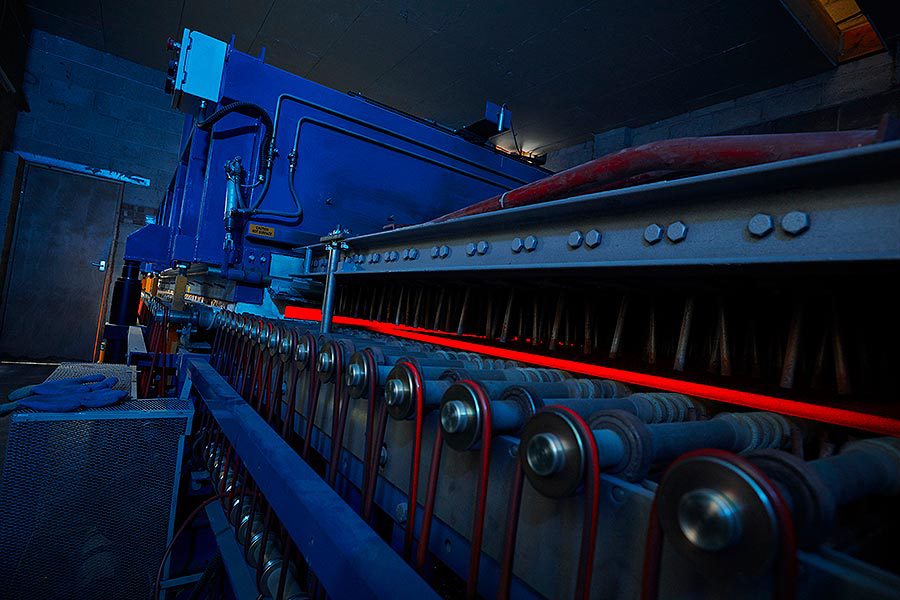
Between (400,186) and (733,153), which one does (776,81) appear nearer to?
(400,186)

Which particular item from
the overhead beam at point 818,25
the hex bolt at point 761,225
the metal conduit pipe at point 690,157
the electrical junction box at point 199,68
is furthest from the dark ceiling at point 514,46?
the hex bolt at point 761,225

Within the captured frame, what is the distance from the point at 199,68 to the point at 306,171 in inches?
26.6

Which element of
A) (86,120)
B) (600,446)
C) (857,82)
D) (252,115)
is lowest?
(600,446)

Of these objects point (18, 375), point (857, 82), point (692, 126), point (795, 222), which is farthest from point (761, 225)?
point (18, 375)

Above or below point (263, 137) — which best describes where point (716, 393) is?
below

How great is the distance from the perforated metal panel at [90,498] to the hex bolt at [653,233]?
171 cm

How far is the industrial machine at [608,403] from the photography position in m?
0.39

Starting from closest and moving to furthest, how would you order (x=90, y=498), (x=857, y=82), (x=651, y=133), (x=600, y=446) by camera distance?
1. (x=600, y=446)
2. (x=90, y=498)
3. (x=857, y=82)
4. (x=651, y=133)

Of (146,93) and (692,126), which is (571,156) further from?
(146,93)

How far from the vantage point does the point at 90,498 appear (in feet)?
4.99

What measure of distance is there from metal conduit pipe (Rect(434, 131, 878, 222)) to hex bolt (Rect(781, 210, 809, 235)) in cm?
10

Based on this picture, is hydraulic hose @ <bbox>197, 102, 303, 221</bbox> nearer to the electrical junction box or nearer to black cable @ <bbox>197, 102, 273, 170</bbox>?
black cable @ <bbox>197, 102, 273, 170</bbox>

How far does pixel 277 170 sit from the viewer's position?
235 centimetres

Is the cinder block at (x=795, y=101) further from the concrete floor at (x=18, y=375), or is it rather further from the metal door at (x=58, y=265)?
the metal door at (x=58, y=265)
